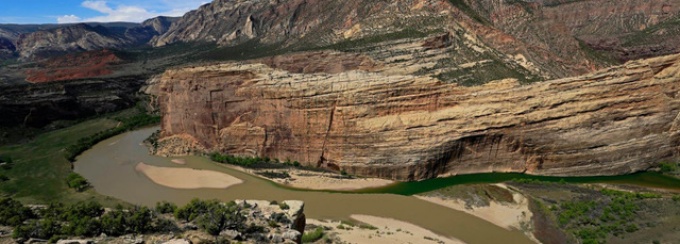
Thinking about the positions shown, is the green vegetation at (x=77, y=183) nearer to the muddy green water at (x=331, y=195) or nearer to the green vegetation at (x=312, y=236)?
Answer: the muddy green water at (x=331, y=195)

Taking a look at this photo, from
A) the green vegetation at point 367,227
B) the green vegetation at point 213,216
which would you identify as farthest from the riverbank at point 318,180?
the green vegetation at point 213,216

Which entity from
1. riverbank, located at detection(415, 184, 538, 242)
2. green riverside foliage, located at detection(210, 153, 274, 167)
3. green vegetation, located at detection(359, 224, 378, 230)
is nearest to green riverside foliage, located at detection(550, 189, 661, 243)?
riverbank, located at detection(415, 184, 538, 242)

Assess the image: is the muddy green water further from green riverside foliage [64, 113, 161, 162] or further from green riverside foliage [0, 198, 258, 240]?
green riverside foliage [0, 198, 258, 240]

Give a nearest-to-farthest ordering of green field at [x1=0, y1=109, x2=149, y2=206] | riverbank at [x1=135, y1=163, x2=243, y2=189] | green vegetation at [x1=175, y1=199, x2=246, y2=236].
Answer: green vegetation at [x1=175, y1=199, x2=246, y2=236]
green field at [x1=0, y1=109, x2=149, y2=206]
riverbank at [x1=135, y1=163, x2=243, y2=189]

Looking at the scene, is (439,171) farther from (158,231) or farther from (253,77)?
(158,231)

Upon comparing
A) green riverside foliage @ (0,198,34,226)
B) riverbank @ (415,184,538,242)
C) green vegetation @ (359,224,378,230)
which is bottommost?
green vegetation @ (359,224,378,230)

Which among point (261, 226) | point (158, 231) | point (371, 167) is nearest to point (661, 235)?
point (371, 167)
